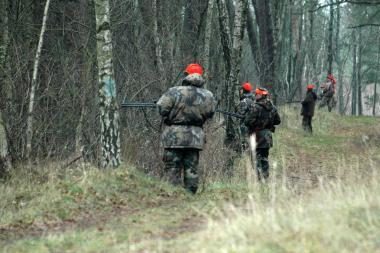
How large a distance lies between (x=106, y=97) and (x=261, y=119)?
390cm

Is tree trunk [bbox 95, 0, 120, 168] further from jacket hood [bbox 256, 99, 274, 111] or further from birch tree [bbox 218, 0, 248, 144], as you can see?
birch tree [bbox 218, 0, 248, 144]

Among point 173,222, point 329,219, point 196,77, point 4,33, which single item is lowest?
point 173,222

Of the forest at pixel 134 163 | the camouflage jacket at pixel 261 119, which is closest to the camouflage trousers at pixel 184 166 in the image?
the forest at pixel 134 163

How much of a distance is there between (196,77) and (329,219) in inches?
201

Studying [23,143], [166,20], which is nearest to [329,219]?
[23,143]

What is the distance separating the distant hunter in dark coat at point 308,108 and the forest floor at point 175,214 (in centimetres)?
1180

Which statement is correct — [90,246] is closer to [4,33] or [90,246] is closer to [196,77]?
[196,77]

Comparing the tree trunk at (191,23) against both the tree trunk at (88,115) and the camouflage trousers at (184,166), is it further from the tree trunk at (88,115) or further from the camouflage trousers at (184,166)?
the camouflage trousers at (184,166)

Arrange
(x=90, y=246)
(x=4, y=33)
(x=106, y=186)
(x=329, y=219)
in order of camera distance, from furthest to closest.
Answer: (x=4, y=33), (x=106, y=186), (x=90, y=246), (x=329, y=219)

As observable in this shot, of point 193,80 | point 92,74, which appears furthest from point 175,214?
point 92,74

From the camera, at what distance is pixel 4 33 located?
12727mm

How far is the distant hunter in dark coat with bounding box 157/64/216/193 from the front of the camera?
10.5 metres

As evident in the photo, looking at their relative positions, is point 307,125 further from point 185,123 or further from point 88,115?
point 185,123

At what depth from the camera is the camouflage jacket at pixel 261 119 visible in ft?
43.5
